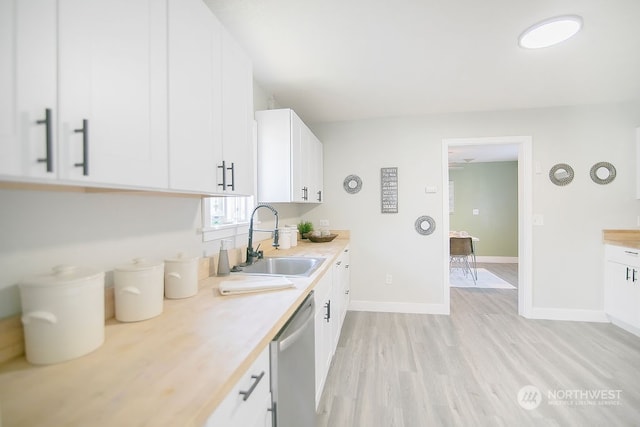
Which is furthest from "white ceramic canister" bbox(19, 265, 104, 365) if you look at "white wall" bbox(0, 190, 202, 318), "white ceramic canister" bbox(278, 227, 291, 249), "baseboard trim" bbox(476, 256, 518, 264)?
"baseboard trim" bbox(476, 256, 518, 264)

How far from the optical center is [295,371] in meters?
1.12

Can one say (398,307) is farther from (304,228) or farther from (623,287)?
(623,287)

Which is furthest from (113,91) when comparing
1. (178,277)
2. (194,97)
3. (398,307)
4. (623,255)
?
(623,255)

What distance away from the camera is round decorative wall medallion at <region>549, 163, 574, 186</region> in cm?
301

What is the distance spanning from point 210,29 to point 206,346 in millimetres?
1269

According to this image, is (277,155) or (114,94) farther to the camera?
(277,155)

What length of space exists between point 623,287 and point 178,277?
13.1 ft

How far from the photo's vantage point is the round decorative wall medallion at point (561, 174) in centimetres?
301

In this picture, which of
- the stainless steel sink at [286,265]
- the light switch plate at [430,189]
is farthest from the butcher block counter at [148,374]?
the light switch plate at [430,189]

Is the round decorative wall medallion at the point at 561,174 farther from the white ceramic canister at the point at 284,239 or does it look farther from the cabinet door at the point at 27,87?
the cabinet door at the point at 27,87

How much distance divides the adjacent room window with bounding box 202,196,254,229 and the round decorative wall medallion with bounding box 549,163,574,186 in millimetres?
3304

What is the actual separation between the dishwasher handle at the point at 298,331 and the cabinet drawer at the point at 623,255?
3.26 meters

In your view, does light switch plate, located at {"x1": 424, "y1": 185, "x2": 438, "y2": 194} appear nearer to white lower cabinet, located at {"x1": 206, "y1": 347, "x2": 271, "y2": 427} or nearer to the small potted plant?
the small potted plant

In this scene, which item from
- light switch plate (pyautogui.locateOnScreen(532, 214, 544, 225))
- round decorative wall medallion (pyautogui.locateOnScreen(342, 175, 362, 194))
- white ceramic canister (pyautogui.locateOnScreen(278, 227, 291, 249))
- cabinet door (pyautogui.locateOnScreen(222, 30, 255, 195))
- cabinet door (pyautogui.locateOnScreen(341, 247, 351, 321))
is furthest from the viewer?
round decorative wall medallion (pyautogui.locateOnScreen(342, 175, 362, 194))
